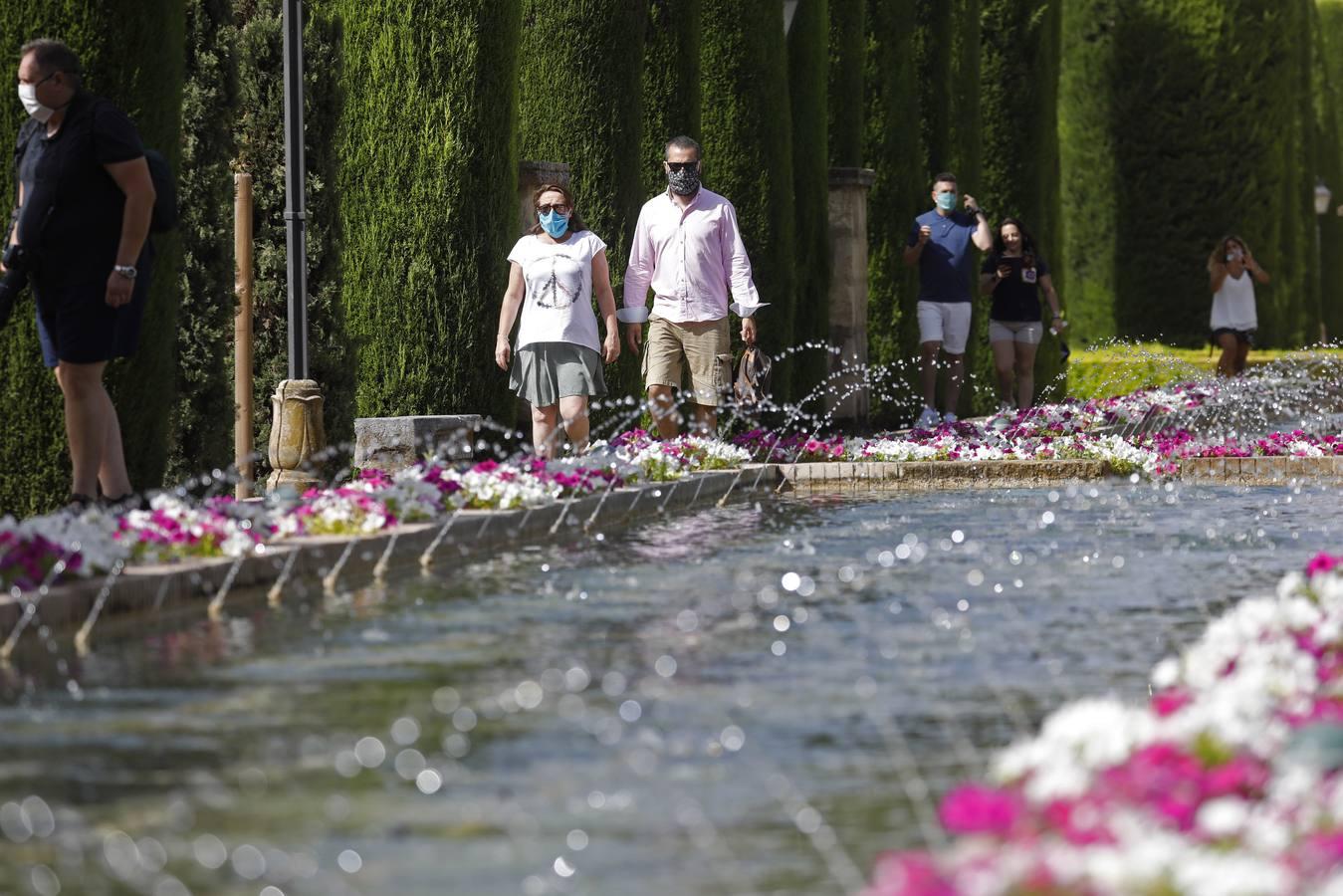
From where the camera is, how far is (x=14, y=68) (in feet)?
35.1

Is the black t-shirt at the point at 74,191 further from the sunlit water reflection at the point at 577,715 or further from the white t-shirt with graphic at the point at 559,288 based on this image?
the white t-shirt with graphic at the point at 559,288

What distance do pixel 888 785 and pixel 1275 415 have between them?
20.4 m

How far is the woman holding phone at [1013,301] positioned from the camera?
1891 centimetres

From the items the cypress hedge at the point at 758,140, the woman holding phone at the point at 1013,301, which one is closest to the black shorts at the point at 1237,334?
the woman holding phone at the point at 1013,301

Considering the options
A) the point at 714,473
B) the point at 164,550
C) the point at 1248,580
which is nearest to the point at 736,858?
the point at 164,550

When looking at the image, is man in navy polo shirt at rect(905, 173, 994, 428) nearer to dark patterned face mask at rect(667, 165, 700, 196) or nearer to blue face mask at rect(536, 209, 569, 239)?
dark patterned face mask at rect(667, 165, 700, 196)

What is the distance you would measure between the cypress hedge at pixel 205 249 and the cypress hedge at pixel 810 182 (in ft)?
21.0

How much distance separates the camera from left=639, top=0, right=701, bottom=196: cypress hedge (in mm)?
17203

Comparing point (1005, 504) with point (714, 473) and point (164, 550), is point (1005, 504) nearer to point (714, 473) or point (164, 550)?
point (714, 473)

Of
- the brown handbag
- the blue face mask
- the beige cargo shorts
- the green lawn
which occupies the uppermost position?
the blue face mask

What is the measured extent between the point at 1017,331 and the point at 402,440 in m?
7.44

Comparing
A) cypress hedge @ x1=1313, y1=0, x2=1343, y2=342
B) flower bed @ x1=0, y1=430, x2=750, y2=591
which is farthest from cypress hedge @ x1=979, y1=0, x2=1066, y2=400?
cypress hedge @ x1=1313, y1=0, x2=1343, y2=342

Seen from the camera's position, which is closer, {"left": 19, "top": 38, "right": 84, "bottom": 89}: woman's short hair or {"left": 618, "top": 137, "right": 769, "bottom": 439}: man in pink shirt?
{"left": 19, "top": 38, "right": 84, "bottom": 89}: woman's short hair

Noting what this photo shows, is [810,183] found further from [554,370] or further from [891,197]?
[554,370]
